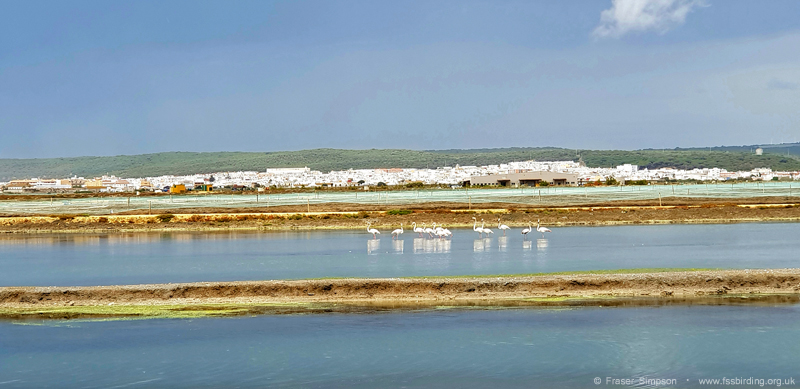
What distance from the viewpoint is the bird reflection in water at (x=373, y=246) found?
22.4m

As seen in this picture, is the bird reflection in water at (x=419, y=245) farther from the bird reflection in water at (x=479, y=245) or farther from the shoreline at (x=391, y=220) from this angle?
the shoreline at (x=391, y=220)

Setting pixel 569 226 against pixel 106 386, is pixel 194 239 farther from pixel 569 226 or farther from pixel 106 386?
pixel 106 386

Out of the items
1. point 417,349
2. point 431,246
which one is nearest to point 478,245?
point 431,246

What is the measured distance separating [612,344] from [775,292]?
181 inches

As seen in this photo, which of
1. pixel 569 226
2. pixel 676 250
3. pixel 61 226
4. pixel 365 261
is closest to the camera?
pixel 365 261

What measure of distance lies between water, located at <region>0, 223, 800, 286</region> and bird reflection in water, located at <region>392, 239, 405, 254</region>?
0.03 meters

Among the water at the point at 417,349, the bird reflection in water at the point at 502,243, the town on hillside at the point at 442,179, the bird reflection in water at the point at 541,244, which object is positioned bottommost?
the water at the point at 417,349

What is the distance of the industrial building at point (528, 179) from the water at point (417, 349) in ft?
363

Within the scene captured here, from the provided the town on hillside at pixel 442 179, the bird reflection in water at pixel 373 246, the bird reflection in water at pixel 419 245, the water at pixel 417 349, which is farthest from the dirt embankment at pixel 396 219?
the town on hillside at pixel 442 179

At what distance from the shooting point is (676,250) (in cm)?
2108

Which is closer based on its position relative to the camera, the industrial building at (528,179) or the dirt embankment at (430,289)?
the dirt embankment at (430,289)

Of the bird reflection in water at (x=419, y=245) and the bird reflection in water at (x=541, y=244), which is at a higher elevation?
the bird reflection in water at (x=541, y=244)

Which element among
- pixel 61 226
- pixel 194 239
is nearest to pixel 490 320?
pixel 194 239

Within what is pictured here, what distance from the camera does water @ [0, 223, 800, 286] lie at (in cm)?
1742
